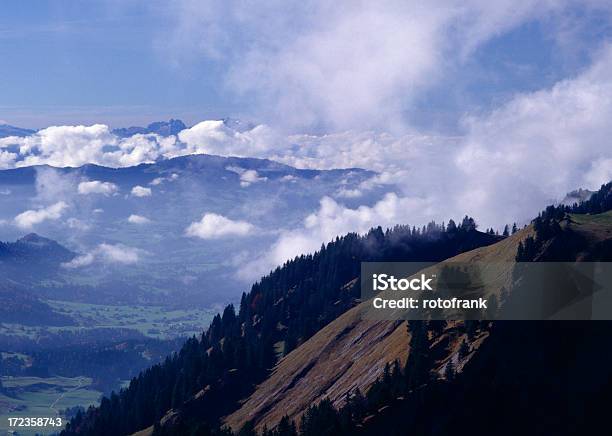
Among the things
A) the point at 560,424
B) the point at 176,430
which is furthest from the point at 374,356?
the point at 560,424

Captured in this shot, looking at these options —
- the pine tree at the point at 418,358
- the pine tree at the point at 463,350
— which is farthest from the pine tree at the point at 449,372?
the pine tree at the point at 418,358

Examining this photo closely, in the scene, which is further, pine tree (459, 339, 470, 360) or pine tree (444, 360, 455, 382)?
pine tree (459, 339, 470, 360)

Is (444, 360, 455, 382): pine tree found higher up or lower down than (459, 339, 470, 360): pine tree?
lower down

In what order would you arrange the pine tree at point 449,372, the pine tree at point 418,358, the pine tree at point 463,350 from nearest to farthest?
the pine tree at point 449,372 → the pine tree at point 418,358 → the pine tree at point 463,350

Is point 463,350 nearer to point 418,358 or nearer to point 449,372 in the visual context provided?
point 449,372

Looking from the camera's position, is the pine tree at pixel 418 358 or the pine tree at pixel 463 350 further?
the pine tree at pixel 463 350

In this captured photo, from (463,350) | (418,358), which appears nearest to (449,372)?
(463,350)

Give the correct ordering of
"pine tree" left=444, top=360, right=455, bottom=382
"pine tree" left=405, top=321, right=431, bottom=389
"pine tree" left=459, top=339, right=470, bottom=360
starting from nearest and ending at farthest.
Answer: "pine tree" left=444, top=360, right=455, bottom=382 < "pine tree" left=405, top=321, right=431, bottom=389 < "pine tree" left=459, top=339, right=470, bottom=360

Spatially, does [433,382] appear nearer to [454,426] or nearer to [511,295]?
[454,426]

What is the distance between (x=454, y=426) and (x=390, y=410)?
15.8 meters

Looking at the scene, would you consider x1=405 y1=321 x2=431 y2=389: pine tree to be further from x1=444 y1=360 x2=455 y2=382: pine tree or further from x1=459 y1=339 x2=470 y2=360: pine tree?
x1=459 y1=339 x2=470 y2=360: pine tree

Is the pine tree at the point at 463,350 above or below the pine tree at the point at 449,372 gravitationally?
above

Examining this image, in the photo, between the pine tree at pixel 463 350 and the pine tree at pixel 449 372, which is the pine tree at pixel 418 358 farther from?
the pine tree at pixel 463 350

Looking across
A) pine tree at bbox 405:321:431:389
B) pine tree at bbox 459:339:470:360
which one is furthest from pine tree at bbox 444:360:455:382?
pine tree at bbox 405:321:431:389
